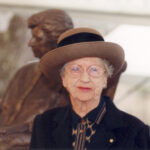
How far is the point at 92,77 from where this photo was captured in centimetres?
226

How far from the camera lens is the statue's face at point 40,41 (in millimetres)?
3166

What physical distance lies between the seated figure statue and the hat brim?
769 millimetres

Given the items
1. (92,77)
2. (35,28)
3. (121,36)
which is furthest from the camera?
(121,36)

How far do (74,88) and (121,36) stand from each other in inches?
64.3

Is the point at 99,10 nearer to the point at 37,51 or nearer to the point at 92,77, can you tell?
the point at 37,51

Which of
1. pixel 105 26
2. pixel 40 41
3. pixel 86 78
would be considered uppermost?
pixel 86 78

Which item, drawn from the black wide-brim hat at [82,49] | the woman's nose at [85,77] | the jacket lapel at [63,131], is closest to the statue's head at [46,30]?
the black wide-brim hat at [82,49]

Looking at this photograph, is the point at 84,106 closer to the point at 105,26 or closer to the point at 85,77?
the point at 85,77

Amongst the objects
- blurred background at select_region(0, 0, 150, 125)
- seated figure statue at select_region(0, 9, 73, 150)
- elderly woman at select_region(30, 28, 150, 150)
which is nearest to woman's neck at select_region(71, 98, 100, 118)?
elderly woman at select_region(30, 28, 150, 150)

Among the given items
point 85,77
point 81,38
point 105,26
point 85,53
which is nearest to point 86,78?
point 85,77

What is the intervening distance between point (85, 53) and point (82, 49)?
0.03m

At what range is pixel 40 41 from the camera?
318cm

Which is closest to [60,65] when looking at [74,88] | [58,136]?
[74,88]

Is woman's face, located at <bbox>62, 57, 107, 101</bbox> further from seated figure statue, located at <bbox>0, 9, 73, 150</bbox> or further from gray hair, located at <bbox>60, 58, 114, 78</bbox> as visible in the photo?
seated figure statue, located at <bbox>0, 9, 73, 150</bbox>
